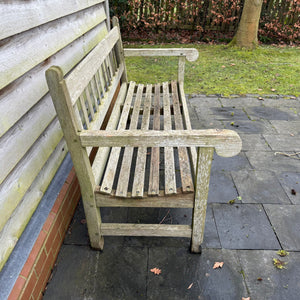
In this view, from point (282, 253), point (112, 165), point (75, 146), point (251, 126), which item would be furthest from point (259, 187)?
point (75, 146)

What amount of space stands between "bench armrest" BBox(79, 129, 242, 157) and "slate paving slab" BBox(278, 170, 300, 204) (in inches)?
54.6

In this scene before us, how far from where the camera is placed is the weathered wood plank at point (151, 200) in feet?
5.48

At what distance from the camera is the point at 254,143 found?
10.4 feet

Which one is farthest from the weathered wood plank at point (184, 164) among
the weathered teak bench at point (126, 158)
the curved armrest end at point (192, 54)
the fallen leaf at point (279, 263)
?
the fallen leaf at point (279, 263)

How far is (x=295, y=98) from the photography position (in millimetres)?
4281

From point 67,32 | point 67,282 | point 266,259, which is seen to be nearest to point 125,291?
point 67,282

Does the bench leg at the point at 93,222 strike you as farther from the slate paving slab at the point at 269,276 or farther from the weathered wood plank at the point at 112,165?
the slate paving slab at the point at 269,276

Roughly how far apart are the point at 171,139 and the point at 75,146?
55cm

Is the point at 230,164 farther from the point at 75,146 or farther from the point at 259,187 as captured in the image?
the point at 75,146

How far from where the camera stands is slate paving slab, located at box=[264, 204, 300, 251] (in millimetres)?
1974

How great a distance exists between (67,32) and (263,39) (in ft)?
25.0

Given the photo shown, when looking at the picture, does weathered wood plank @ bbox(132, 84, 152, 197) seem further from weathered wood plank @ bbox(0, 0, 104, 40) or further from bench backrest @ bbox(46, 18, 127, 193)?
weathered wood plank @ bbox(0, 0, 104, 40)

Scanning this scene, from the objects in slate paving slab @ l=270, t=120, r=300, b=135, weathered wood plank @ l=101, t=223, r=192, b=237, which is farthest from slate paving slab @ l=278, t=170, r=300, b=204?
weathered wood plank @ l=101, t=223, r=192, b=237

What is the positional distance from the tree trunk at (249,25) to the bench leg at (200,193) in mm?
6454
